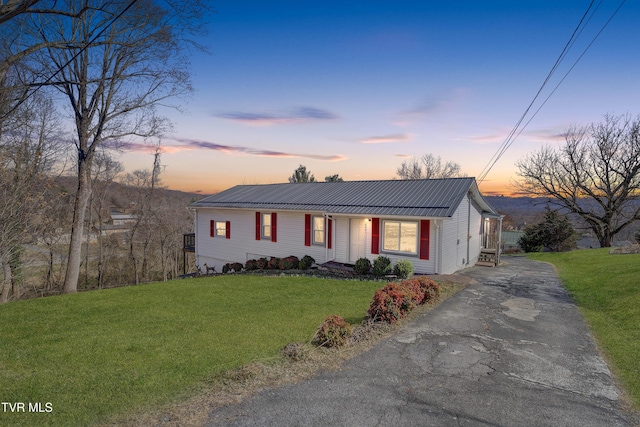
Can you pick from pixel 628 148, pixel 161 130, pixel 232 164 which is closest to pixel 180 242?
pixel 232 164


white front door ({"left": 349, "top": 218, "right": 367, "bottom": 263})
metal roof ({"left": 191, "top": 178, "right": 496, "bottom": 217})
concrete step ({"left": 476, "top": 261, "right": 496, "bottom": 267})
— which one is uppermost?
metal roof ({"left": 191, "top": 178, "right": 496, "bottom": 217})

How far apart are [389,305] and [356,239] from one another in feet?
25.8

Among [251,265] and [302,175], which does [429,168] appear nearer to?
[302,175]

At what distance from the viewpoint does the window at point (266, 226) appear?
18.1m

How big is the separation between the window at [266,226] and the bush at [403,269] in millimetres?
7635

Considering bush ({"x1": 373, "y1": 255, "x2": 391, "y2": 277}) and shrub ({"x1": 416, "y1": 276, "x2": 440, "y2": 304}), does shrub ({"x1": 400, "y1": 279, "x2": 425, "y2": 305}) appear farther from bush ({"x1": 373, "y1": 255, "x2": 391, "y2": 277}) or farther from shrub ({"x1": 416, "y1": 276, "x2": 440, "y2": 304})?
bush ({"x1": 373, "y1": 255, "x2": 391, "y2": 277})

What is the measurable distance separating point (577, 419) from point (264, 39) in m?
15.4

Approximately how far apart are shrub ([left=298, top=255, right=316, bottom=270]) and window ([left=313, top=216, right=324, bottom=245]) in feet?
2.82

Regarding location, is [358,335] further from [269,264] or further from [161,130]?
[161,130]

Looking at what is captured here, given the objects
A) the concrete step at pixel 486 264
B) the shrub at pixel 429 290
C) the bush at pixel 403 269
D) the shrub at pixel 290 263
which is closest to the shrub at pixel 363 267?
the bush at pixel 403 269

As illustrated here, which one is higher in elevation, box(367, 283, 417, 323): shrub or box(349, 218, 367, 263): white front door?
box(349, 218, 367, 263): white front door

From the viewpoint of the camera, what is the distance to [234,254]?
19438mm

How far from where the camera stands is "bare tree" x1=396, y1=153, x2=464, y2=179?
44.9 metres

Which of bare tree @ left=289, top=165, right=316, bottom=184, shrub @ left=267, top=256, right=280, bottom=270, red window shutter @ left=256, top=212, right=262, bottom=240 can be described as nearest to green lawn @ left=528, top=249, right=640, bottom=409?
shrub @ left=267, top=256, right=280, bottom=270
